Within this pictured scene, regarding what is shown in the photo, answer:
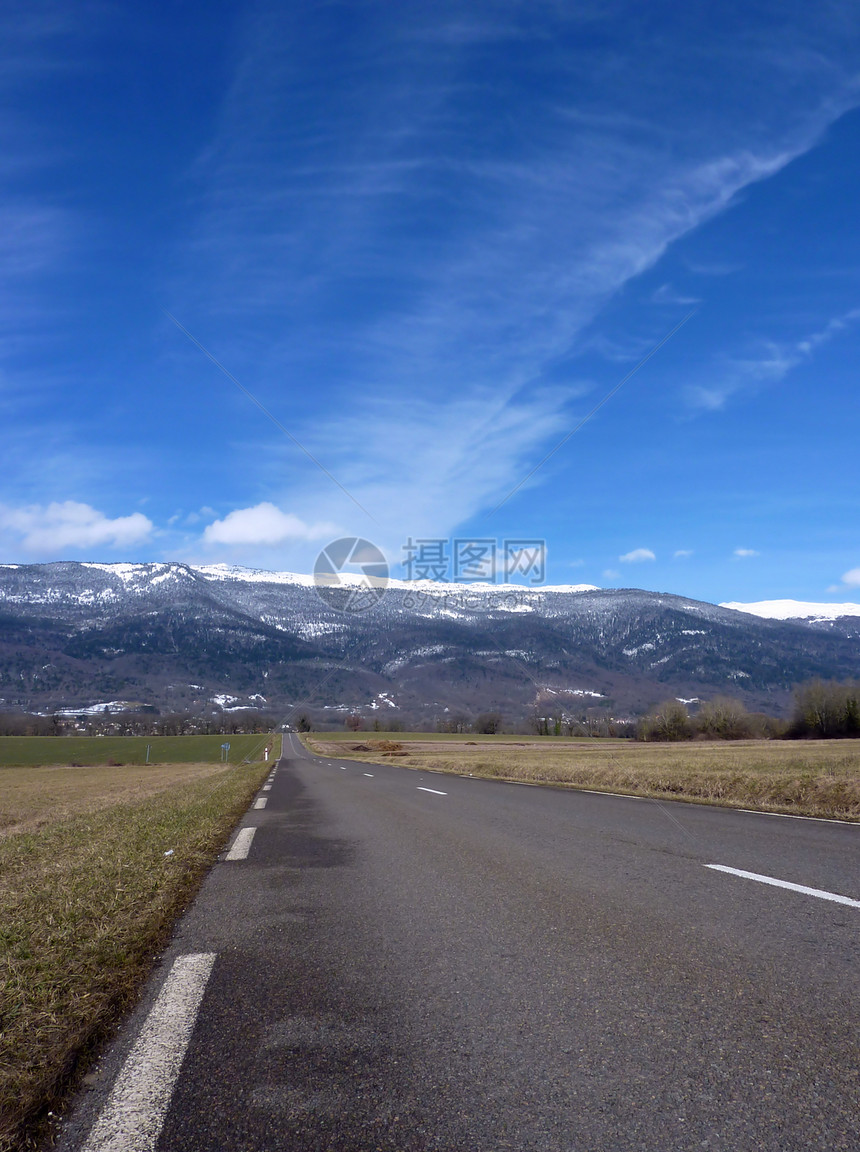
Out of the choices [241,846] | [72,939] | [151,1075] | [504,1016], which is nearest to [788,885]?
[504,1016]

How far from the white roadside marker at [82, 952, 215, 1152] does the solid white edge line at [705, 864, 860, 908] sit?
16.7 feet

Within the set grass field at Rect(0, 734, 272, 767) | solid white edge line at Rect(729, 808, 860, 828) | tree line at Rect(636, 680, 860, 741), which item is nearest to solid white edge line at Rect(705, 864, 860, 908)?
solid white edge line at Rect(729, 808, 860, 828)

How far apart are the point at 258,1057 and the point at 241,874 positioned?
4854 mm

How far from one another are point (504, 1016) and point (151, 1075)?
1.75 meters

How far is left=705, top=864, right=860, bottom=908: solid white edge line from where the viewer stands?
5801mm

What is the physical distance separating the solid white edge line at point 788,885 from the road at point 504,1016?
53 mm

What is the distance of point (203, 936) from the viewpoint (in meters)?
5.30

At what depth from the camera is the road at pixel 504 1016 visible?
2.62m

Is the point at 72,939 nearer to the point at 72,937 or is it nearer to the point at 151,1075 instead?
the point at 72,937

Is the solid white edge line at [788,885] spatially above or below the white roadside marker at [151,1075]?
below

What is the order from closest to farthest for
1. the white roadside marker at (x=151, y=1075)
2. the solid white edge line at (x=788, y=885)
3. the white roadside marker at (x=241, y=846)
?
the white roadside marker at (x=151, y=1075), the solid white edge line at (x=788, y=885), the white roadside marker at (x=241, y=846)

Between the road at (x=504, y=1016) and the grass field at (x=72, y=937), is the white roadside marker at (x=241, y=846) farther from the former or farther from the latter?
the road at (x=504, y=1016)

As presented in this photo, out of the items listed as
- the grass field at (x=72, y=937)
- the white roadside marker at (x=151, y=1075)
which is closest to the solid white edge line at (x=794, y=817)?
the grass field at (x=72, y=937)

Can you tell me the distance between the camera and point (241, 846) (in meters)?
9.83
